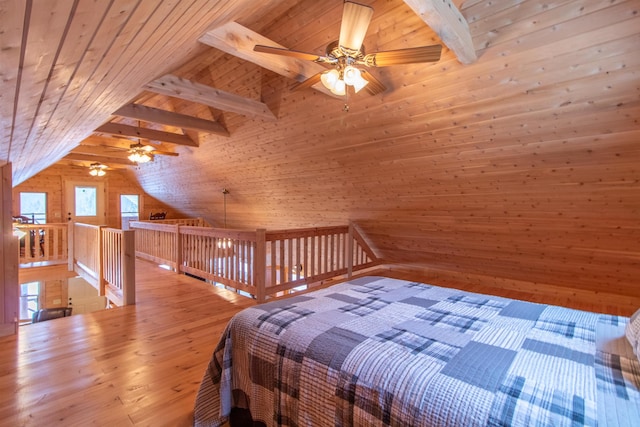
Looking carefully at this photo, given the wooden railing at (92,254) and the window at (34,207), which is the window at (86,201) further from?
the wooden railing at (92,254)

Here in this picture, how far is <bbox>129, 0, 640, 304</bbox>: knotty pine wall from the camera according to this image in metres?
2.37

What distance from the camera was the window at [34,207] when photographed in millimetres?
8055

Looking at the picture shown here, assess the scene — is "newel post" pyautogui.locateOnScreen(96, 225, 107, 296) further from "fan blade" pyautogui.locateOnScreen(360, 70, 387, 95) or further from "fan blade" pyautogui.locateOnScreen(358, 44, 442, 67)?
"fan blade" pyautogui.locateOnScreen(358, 44, 442, 67)

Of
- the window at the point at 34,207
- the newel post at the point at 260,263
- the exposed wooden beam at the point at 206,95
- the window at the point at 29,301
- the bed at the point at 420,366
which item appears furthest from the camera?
the window at the point at 34,207

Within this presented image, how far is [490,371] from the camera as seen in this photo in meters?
1.20

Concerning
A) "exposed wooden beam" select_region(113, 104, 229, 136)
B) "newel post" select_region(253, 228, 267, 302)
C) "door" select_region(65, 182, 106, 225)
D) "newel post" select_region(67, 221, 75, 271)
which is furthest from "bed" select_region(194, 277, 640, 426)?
"door" select_region(65, 182, 106, 225)

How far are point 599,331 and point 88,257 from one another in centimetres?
703

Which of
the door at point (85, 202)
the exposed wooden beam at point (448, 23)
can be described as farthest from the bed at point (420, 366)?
the door at point (85, 202)

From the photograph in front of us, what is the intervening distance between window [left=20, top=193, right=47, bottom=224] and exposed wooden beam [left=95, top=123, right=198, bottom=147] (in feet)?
16.6

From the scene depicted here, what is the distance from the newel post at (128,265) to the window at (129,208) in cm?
658

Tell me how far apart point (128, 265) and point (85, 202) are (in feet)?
22.2

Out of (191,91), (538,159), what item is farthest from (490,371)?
(191,91)

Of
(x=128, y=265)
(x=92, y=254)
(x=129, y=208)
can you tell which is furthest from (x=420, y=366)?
(x=129, y=208)

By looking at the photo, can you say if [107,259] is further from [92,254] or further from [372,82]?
[372,82]
